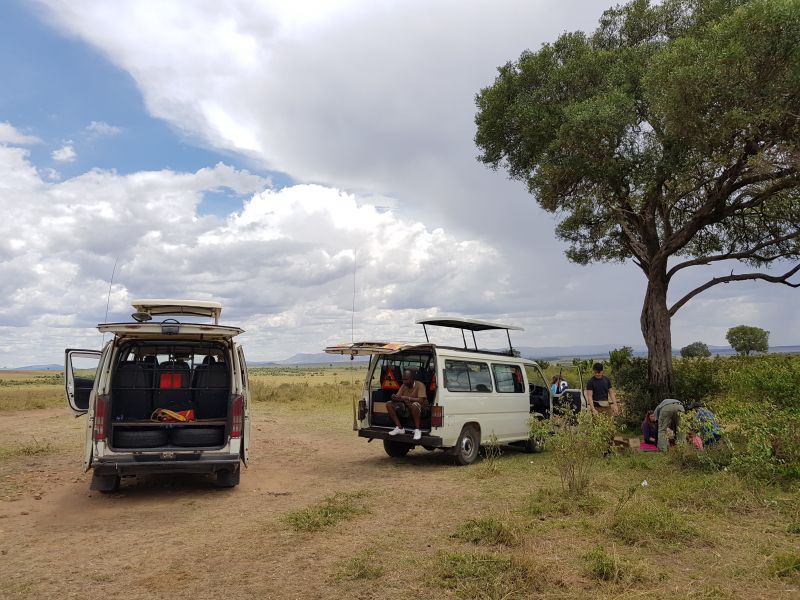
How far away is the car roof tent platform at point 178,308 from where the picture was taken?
9680mm

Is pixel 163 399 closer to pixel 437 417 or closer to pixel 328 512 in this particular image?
pixel 328 512

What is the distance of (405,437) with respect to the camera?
34.8 feet

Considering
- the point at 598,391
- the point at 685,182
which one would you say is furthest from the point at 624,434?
the point at 685,182

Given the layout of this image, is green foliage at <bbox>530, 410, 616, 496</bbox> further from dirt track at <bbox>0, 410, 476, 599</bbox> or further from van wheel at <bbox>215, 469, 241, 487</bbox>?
van wheel at <bbox>215, 469, 241, 487</bbox>

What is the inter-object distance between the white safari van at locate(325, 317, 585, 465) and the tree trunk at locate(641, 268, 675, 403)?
267cm

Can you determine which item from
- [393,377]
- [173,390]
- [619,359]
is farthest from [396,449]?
[619,359]

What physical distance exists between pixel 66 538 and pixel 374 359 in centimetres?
583

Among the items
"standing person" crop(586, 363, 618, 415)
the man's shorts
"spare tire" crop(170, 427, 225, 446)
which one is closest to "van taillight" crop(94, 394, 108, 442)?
"spare tire" crop(170, 427, 225, 446)

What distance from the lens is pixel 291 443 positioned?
14547 mm

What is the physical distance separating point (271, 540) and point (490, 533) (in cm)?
216

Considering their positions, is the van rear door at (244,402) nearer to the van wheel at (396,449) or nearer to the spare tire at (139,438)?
the spare tire at (139,438)

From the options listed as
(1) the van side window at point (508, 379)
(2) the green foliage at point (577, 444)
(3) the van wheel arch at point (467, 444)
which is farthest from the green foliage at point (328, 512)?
(1) the van side window at point (508, 379)

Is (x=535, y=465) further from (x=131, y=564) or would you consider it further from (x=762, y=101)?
(x=762, y=101)

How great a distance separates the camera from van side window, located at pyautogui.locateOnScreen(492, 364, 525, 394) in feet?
39.0
